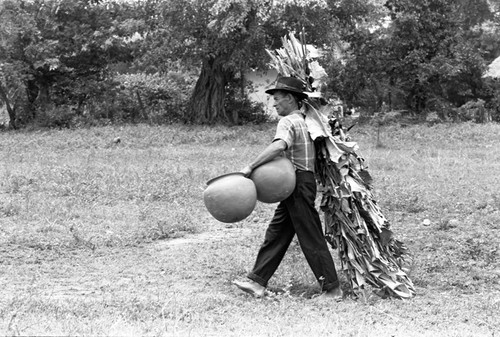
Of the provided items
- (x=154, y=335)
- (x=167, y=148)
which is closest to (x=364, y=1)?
(x=167, y=148)

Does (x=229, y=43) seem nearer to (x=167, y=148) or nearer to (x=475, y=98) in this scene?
(x=167, y=148)

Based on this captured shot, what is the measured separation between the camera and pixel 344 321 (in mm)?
5102

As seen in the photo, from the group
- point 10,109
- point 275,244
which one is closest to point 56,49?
point 10,109

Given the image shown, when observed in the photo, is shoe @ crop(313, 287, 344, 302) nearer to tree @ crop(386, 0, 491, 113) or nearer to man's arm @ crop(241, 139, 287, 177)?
man's arm @ crop(241, 139, 287, 177)

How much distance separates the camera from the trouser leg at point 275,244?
6168 millimetres

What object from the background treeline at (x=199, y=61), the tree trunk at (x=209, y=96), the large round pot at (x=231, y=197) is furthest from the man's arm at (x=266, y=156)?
the tree trunk at (x=209, y=96)

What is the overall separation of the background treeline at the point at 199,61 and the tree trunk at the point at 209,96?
0.11 ft

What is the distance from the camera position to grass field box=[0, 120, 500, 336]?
4992 millimetres

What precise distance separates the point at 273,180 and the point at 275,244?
767 mm

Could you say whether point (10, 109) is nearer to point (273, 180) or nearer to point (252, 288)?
point (252, 288)

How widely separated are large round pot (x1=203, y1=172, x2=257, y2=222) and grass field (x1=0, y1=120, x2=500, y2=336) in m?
0.75

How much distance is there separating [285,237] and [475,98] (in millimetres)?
20888

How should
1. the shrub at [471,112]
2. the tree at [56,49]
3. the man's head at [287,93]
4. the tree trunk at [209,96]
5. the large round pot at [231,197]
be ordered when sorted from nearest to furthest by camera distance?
1. the large round pot at [231,197]
2. the man's head at [287,93]
3. the tree at [56,49]
4. the tree trunk at [209,96]
5. the shrub at [471,112]

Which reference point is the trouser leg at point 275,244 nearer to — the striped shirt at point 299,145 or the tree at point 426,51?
the striped shirt at point 299,145
